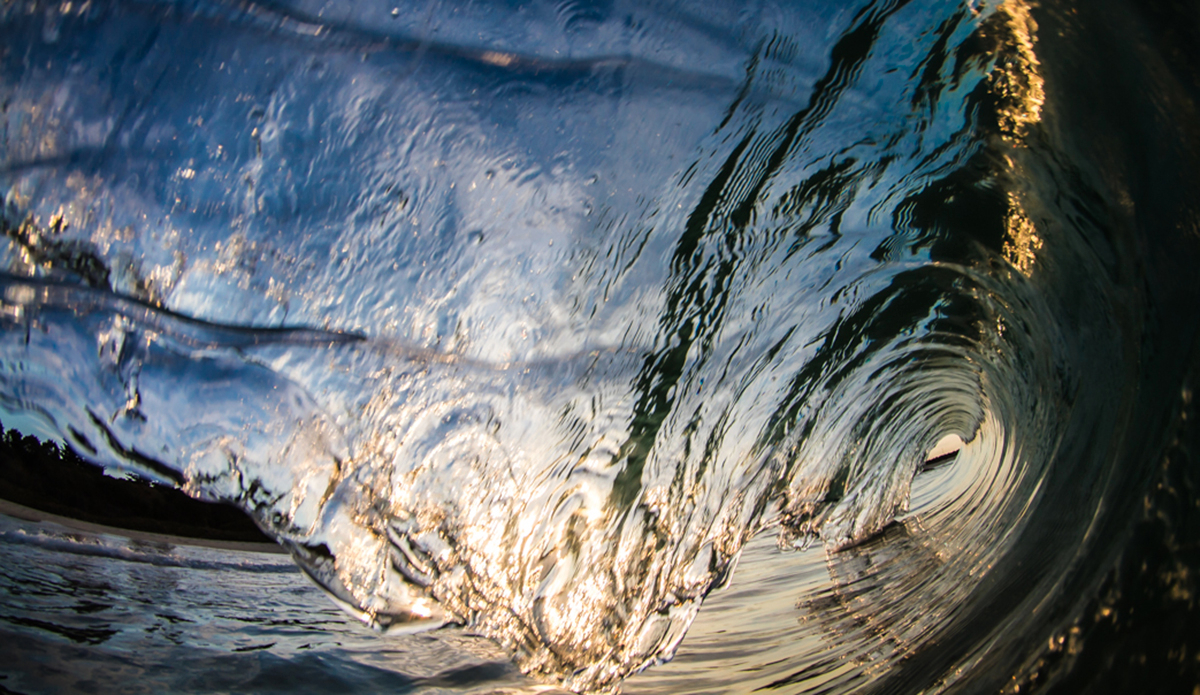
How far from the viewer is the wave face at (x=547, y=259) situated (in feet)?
3.36

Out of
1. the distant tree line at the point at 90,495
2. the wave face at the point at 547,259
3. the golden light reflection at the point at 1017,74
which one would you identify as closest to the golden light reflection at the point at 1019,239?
the wave face at the point at 547,259

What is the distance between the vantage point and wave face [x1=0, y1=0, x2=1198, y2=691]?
3.36ft

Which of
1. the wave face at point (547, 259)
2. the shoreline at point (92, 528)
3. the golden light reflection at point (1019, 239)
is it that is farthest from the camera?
the shoreline at point (92, 528)

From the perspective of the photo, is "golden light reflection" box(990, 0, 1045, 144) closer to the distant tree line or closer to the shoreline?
the distant tree line

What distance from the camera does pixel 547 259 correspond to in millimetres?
1253

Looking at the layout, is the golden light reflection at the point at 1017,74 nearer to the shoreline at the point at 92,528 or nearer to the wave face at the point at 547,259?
the wave face at the point at 547,259

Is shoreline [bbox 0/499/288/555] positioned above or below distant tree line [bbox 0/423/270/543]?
below

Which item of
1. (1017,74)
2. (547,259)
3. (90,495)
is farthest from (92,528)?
(1017,74)

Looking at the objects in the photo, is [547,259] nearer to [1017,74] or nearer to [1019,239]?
[1017,74]

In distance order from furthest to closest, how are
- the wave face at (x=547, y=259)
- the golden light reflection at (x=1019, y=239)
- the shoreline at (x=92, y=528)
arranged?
the shoreline at (x=92, y=528), the golden light reflection at (x=1019, y=239), the wave face at (x=547, y=259)

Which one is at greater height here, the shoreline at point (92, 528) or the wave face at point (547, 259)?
the wave face at point (547, 259)

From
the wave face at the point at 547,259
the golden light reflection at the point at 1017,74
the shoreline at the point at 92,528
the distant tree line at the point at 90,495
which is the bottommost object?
the shoreline at the point at 92,528

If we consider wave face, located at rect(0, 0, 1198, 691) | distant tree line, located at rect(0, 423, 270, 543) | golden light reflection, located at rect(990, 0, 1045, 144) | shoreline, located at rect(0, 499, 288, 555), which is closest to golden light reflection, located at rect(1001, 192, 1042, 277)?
wave face, located at rect(0, 0, 1198, 691)

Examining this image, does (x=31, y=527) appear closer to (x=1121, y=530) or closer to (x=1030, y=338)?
(x=1121, y=530)
